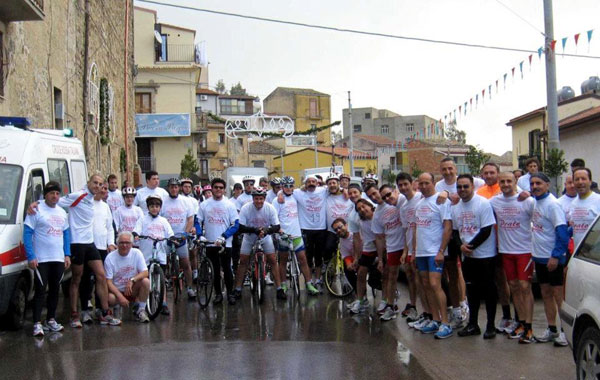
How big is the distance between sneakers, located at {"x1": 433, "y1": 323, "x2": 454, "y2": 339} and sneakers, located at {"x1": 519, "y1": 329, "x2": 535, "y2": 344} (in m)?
0.85

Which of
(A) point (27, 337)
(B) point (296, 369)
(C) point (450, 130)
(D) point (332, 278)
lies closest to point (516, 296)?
(B) point (296, 369)

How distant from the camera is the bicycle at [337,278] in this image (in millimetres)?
11639

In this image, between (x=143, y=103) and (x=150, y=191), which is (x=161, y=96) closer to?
(x=143, y=103)

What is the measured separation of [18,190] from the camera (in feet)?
30.6

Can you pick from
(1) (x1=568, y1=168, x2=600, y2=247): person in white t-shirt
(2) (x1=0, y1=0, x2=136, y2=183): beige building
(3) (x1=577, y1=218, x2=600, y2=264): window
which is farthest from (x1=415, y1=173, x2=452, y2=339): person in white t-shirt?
(2) (x1=0, y1=0, x2=136, y2=183): beige building

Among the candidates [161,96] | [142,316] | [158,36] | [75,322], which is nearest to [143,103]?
[161,96]

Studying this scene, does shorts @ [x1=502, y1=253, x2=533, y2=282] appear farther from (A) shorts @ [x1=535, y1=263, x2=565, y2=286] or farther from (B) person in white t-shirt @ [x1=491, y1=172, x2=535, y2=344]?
(A) shorts @ [x1=535, y1=263, x2=565, y2=286]

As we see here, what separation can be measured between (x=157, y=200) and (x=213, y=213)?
44.3 inches

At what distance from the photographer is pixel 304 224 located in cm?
1245

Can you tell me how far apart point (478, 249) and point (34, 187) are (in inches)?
247

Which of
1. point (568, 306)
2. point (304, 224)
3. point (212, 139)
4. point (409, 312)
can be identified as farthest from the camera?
point (212, 139)

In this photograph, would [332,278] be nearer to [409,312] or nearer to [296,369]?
[409,312]

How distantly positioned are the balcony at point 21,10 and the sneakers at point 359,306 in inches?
379

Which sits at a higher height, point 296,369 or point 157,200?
point 157,200
